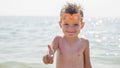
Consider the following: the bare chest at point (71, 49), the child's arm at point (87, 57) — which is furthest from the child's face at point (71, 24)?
the child's arm at point (87, 57)

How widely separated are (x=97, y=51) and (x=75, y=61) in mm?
6938

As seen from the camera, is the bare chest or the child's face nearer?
the child's face

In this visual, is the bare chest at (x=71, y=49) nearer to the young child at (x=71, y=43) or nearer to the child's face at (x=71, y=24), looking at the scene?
the young child at (x=71, y=43)

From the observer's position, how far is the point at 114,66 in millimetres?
8094

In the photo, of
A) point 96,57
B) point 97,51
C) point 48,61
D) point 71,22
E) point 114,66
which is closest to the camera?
point 48,61

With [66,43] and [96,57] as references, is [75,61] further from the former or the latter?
[96,57]

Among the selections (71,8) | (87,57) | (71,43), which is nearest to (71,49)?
(71,43)

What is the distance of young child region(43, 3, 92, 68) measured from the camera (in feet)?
10.7

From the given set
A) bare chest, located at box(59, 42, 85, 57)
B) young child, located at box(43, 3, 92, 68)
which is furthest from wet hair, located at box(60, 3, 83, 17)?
bare chest, located at box(59, 42, 85, 57)

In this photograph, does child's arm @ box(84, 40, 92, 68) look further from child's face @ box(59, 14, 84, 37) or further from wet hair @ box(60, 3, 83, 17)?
wet hair @ box(60, 3, 83, 17)

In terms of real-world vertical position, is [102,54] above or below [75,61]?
below

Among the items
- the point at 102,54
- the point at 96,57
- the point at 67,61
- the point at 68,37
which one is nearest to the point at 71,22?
the point at 68,37

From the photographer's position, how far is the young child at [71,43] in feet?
10.7

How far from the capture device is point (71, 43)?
11.3ft
